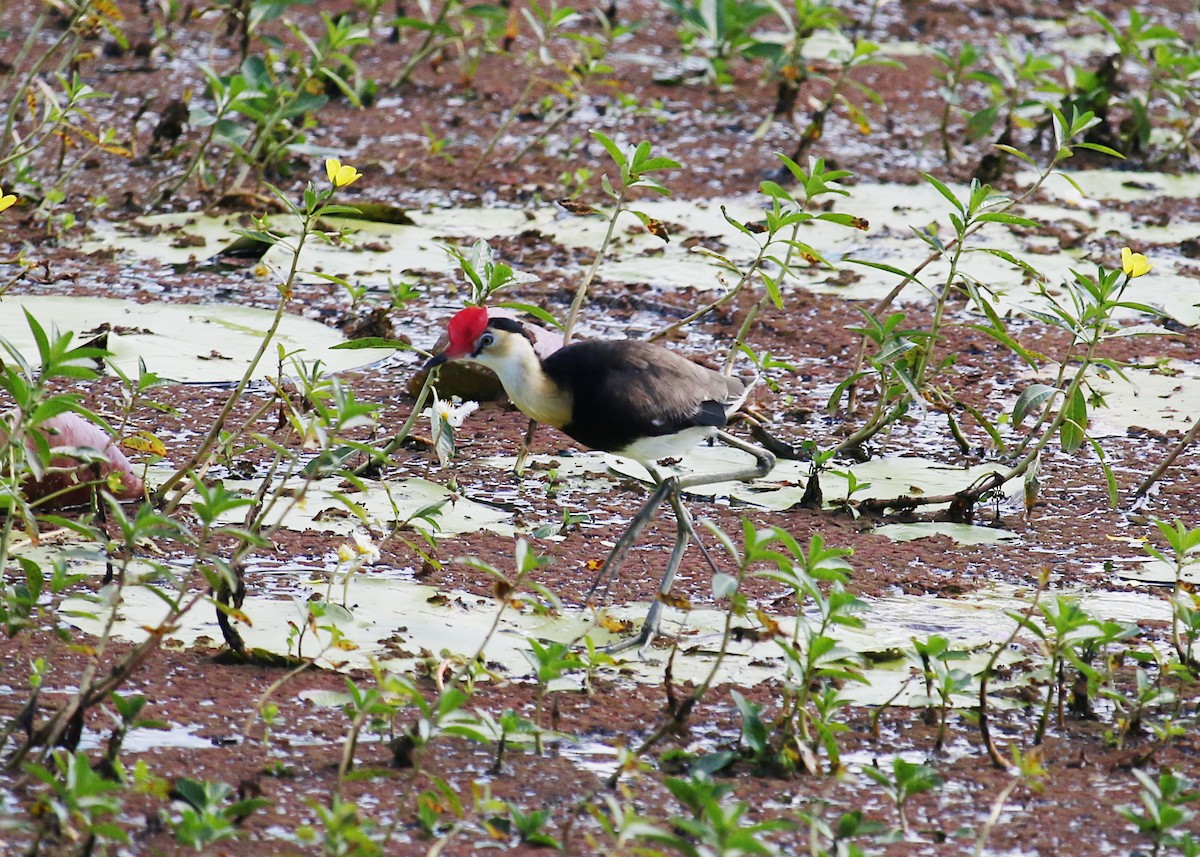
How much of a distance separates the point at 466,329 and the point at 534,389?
0.80ft

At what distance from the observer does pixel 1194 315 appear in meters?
6.01

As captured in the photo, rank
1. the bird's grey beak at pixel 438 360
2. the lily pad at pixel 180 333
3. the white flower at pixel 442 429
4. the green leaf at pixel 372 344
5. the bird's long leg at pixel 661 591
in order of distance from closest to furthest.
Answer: the bird's long leg at pixel 661 591
the green leaf at pixel 372 344
the white flower at pixel 442 429
the bird's grey beak at pixel 438 360
the lily pad at pixel 180 333

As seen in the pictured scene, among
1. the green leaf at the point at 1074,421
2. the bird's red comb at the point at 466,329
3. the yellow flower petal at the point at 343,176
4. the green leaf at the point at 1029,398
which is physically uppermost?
the yellow flower petal at the point at 343,176

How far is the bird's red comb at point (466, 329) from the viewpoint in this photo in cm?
397

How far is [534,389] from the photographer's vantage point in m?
3.96

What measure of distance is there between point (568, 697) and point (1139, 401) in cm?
287

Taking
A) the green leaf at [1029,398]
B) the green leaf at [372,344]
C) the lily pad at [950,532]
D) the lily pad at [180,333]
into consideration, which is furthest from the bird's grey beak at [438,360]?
the green leaf at [1029,398]

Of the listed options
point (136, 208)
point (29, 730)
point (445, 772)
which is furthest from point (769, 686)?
point (136, 208)

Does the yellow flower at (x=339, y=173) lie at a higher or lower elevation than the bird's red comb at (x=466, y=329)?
higher

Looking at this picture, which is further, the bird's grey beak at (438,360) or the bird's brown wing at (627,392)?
the bird's grey beak at (438,360)

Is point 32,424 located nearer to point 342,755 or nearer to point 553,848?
point 342,755

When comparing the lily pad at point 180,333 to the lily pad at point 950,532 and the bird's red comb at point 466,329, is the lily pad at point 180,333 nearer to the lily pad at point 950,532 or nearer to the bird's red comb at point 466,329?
the bird's red comb at point 466,329

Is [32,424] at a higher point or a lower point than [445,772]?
higher

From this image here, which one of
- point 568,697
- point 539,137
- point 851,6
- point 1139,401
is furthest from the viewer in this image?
point 851,6
